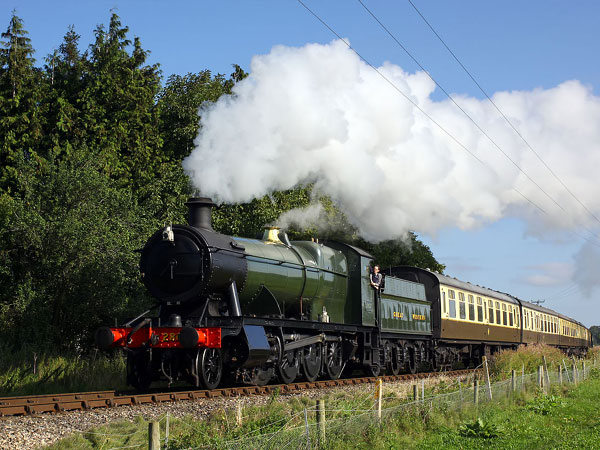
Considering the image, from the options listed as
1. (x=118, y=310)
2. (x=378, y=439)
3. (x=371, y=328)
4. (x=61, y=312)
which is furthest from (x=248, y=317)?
(x=61, y=312)

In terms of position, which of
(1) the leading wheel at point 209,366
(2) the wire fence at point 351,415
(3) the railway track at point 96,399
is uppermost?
(1) the leading wheel at point 209,366

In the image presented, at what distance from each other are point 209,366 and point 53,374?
16.8 feet

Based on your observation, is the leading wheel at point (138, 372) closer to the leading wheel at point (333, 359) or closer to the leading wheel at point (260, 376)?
the leading wheel at point (260, 376)

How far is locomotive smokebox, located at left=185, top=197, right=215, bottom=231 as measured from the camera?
1512 cm

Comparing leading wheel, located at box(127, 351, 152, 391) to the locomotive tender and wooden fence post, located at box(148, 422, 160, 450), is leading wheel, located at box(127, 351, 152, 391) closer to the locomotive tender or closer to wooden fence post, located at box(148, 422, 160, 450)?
the locomotive tender

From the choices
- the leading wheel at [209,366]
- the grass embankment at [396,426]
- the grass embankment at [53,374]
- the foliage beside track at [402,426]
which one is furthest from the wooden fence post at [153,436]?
the grass embankment at [53,374]

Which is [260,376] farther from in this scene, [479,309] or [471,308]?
[479,309]

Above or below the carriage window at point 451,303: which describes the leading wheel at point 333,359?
below

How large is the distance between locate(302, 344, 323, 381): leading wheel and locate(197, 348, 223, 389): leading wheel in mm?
2871

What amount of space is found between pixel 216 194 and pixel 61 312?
25.1 feet

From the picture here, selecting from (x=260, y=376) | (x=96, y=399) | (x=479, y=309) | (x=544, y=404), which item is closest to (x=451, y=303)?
(x=479, y=309)

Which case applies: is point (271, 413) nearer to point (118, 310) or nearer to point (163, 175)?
point (118, 310)

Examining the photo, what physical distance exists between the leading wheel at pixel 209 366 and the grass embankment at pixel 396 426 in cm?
182

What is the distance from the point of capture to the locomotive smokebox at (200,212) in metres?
15.1
